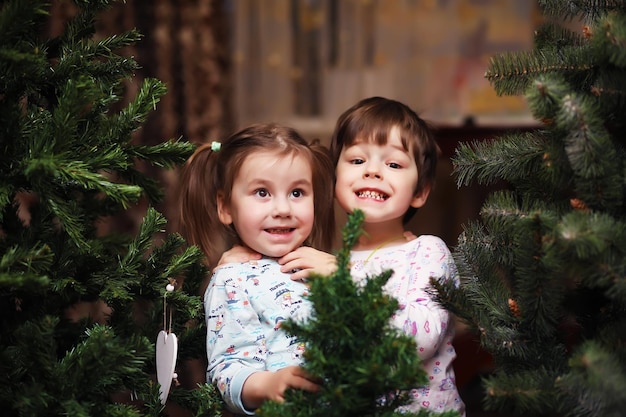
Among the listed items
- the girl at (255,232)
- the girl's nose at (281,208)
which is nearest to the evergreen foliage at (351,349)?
the girl at (255,232)

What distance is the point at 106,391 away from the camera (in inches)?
56.3

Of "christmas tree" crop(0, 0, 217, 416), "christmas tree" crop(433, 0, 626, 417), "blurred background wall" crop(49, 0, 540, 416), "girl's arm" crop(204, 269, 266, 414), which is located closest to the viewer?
"christmas tree" crop(433, 0, 626, 417)

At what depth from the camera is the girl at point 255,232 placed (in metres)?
1.47

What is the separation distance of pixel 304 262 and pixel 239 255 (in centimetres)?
15

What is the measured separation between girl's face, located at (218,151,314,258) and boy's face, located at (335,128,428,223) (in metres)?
0.11

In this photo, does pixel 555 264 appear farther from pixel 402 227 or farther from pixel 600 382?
pixel 402 227

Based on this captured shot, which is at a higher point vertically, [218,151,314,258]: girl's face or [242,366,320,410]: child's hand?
[218,151,314,258]: girl's face

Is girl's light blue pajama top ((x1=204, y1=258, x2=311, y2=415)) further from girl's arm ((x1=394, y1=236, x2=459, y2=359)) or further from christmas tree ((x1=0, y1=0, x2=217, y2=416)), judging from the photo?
girl's arm ((x1=394, y1=236, x2=459, y2=359))

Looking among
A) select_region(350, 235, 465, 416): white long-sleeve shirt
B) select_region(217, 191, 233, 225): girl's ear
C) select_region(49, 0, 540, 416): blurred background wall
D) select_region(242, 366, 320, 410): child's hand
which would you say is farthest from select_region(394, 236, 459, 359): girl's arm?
select_region(49, 0, 540, 416): blurred background wall

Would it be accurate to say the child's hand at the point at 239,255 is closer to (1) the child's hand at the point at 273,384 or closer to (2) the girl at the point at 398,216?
(2) the girl at the point at 398,216

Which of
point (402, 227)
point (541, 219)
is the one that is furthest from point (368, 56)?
point (541, 219)

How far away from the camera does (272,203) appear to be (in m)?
1.58

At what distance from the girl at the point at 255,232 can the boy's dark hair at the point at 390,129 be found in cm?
8

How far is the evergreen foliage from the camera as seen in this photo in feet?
3.79
